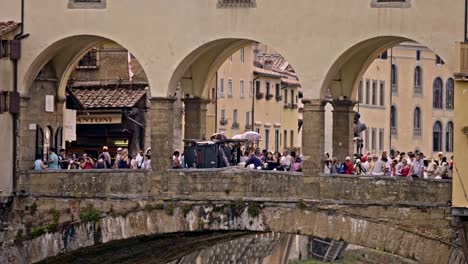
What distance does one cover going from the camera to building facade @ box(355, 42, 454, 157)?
114125 mm

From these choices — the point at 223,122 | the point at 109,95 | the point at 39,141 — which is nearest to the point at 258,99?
the point at 223,122

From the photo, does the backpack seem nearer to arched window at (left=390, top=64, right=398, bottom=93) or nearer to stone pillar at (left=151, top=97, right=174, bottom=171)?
stone pillar at (left=151, top=97, right=174, bottom=171)

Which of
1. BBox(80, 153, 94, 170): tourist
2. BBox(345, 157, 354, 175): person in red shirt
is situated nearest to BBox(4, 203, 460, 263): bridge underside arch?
BBox(345, 157, 354, 175): person in red shirt

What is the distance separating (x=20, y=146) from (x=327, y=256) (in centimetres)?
3995

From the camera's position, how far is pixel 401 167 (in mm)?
62781

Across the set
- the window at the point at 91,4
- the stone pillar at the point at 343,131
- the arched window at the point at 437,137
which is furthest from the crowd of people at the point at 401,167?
the arched window at the point at 437,137

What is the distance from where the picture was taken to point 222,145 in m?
66.0

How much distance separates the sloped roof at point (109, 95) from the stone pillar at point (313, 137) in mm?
18885

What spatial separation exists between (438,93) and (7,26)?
2317 inches

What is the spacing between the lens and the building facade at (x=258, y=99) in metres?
103

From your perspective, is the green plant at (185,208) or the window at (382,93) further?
the window at (382,93)

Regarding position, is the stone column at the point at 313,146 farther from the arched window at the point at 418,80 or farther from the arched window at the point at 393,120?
the arched window at the point at 418,80

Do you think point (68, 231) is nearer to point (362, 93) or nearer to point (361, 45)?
point (361, 45)

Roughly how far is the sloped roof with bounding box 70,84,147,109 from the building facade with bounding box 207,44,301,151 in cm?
1333
